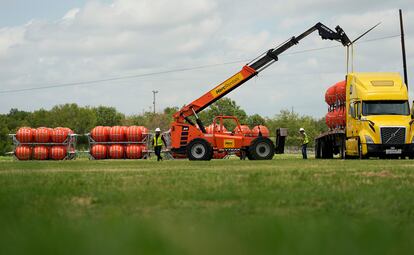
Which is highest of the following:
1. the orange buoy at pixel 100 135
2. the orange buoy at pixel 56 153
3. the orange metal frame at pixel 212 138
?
the orange buoy at pixel 100 135

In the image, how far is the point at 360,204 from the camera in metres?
10.5

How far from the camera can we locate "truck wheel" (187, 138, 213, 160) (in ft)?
124

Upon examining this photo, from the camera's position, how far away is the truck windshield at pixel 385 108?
3531 cm

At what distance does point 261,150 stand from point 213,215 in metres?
29.7

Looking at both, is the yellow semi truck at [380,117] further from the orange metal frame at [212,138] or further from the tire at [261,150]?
the orange metal frame at [212,138]

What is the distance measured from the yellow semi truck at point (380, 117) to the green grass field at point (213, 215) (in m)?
17.3

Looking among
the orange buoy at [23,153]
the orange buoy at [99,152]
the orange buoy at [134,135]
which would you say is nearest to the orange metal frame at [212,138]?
the orange buoy at [134,135]

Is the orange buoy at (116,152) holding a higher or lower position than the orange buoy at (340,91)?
lower

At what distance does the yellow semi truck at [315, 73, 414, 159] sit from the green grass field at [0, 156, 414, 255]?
681 inches

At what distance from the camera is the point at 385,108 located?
35.4m

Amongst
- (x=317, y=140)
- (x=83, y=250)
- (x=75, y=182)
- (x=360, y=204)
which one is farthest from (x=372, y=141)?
(x=83, y=250)

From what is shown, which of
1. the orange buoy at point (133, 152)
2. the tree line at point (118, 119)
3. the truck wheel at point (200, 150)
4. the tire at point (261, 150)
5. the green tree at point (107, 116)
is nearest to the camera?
the truck wheel at point (200, 150)

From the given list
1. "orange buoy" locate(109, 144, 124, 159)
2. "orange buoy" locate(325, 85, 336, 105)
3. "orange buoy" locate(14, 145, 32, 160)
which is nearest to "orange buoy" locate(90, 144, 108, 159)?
"orange buoy" locate(109, 144, 124, 159)

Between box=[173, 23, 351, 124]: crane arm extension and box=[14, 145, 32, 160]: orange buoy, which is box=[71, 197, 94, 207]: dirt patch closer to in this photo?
box=[173, 23, 351, 124]: crane arm extension
